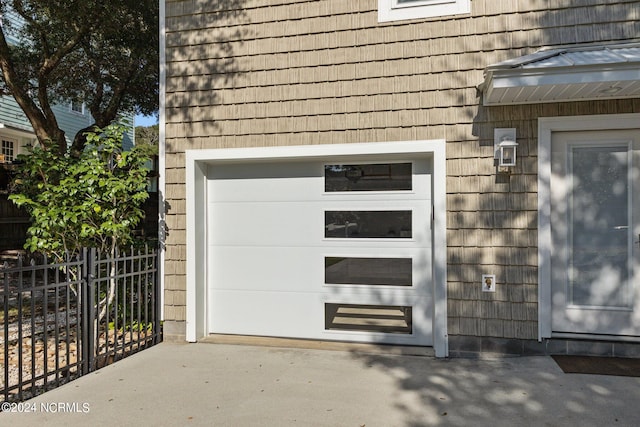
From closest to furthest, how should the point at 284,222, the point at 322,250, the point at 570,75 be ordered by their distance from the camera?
1. the point at 570,75
2. the point at 322,250
3. the point at 284,222

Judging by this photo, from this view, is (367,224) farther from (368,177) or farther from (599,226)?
(599,226)

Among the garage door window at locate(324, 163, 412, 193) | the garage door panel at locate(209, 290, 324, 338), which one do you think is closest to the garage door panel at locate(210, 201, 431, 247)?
the garage door window at locate(324, 163, 412, 193)

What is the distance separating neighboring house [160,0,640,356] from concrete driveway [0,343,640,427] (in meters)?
0.53

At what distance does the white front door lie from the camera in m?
3.77

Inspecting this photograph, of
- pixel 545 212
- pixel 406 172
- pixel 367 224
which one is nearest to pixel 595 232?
pixel 545 212

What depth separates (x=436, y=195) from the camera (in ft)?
13.2

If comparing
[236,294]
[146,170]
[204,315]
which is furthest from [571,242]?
[146,170]

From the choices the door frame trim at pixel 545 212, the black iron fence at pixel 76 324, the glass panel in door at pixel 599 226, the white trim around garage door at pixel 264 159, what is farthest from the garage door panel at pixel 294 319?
the glass panel in door at pixel 599 226

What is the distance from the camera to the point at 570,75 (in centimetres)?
339

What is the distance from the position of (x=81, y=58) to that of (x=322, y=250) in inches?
321

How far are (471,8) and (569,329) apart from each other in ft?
9.75

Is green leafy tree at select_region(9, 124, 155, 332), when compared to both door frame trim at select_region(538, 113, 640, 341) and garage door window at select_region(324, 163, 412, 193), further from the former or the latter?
door frame trim at select_region(538, 113, 640, 341)

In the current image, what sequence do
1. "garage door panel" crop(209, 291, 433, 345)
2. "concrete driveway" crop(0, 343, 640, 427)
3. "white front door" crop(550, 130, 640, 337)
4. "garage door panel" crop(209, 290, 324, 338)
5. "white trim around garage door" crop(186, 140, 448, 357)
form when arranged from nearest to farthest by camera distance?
"concrete driveway" crop(0, 343, 640, 427)
"white front door" crop(550, 130, 640, 337)
"white trim around garage door" crop(186, 140, 448, 357)
"garage door panel" crop(209, 291, 433, 345)
"garage door panel" crop(209, 290, 324, 338)

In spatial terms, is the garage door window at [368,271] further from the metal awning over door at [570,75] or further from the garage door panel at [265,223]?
the metal awning over door at [570,75]
